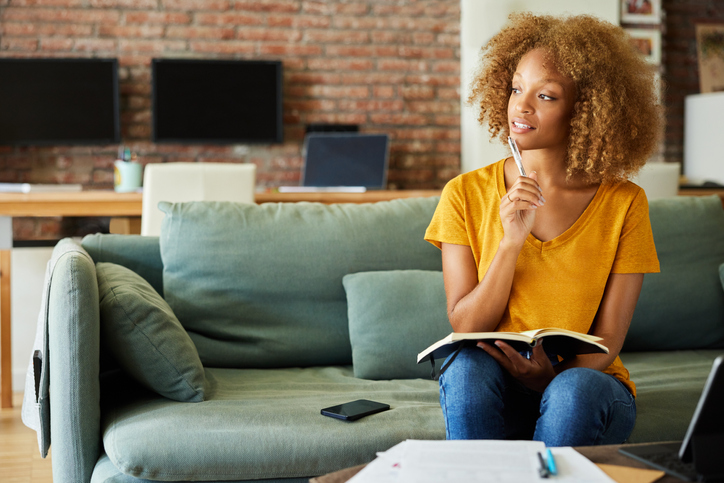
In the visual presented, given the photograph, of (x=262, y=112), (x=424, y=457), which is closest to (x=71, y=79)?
(x=262, y=112)

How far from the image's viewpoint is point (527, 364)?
1245mm

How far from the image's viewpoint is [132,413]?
4.77 feet

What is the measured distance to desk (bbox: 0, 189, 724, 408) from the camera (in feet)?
9.26

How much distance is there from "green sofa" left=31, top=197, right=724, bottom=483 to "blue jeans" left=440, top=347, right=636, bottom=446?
230mm

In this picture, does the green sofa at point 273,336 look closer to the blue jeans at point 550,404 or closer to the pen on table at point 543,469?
the blue jeans at point 550,404

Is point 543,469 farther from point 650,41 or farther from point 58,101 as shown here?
point 650,41

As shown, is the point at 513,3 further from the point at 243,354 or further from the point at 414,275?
the point at 243,354

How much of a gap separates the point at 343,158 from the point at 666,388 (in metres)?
2.53

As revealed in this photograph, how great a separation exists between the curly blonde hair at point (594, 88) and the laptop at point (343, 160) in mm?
2351

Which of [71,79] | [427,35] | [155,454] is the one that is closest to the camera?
[155,454]

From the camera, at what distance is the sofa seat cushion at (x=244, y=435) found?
133 centimetres

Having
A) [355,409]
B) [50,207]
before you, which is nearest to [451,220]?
[355,409]

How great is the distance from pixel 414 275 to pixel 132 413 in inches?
30.8

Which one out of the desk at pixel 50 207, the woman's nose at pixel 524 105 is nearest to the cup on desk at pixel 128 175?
the desk at pixel 50 207
